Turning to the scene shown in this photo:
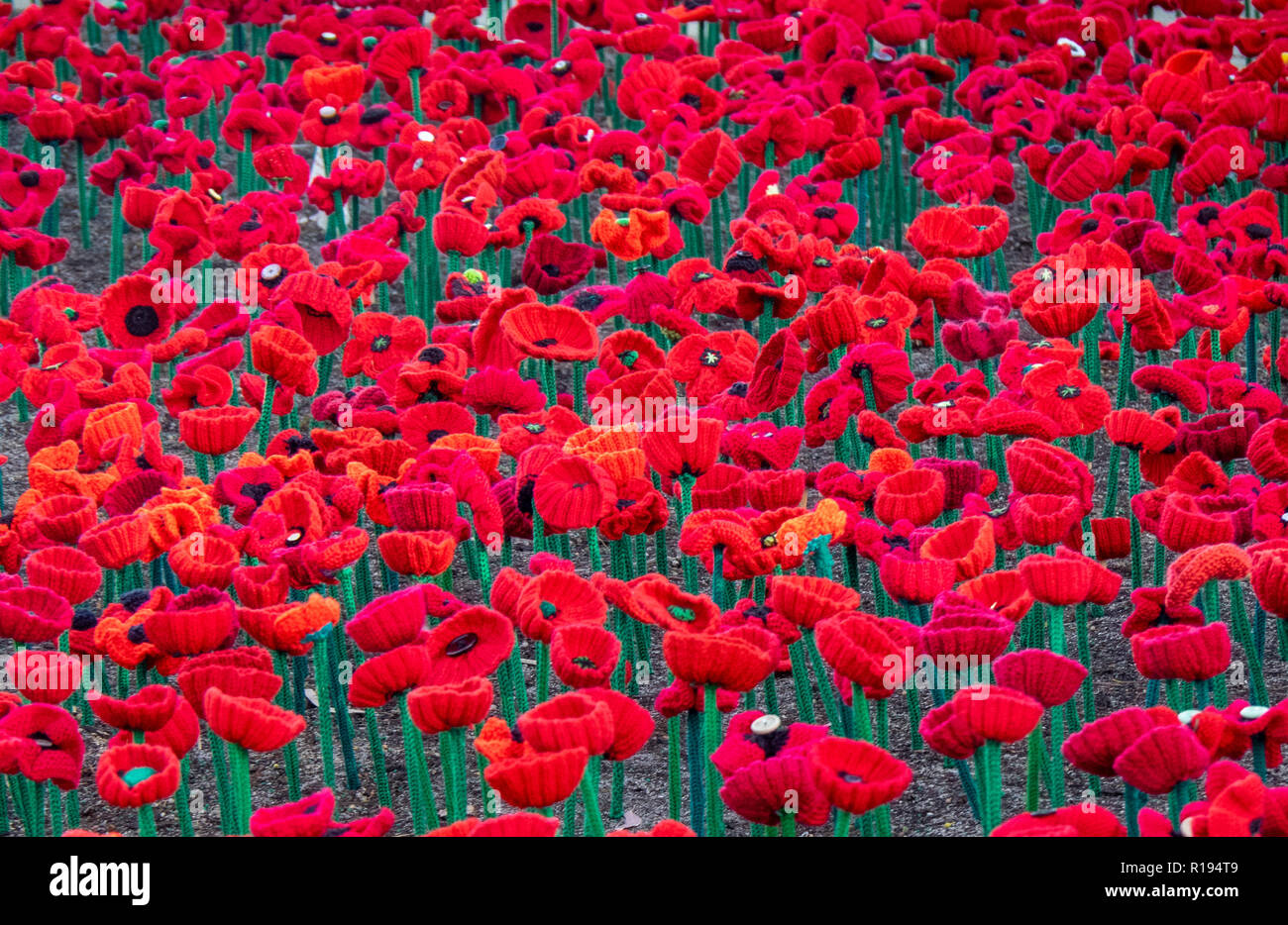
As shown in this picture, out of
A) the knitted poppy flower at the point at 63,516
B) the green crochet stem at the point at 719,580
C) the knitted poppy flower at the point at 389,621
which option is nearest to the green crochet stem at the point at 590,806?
the knitted poppy flower at the point at 389,621

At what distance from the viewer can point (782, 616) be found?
3053 millimetres

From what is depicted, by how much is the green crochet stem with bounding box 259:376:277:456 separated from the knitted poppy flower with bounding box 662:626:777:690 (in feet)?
7.15

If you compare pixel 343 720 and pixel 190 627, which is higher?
pixel 190 627

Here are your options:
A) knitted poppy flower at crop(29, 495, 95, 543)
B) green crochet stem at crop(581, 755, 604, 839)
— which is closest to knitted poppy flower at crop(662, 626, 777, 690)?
green crochet stem at crop(581, 755, 604, 839)

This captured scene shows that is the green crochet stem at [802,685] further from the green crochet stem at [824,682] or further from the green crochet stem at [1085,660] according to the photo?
the green crochet stem at [1085,660]

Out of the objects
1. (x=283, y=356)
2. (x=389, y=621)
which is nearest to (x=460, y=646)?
(x=389, y=621)

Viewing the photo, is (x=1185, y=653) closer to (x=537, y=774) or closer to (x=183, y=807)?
(x=537, y=774)

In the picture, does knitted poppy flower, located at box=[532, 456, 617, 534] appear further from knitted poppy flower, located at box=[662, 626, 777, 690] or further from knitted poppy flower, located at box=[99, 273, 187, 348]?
knitted poppy flower, located at box=[99, 273, 187, 348]

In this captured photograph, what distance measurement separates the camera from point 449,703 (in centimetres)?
265

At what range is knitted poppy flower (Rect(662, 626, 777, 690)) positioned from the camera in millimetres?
2672

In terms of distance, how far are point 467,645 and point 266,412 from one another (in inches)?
78.1

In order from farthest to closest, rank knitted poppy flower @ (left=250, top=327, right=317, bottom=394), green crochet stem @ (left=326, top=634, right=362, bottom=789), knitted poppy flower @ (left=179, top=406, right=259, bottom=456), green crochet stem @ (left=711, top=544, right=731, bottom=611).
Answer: knitted poppy flower @ (left=250, top=327, right=317, bottom=394)
knitted poppy flower @ (left=179, top=406, right=259, bottom=456)
green crochet stem @ (left=326, top=634, right=362, bottom=789)
green crochet stem @ (left=711, top=544, right=731, bottom=611)

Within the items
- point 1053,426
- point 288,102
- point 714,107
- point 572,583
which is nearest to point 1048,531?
point 1053,426

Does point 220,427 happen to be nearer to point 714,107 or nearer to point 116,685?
point 116,685
